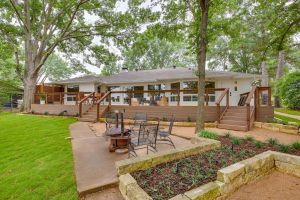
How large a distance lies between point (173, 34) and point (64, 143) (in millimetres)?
7503

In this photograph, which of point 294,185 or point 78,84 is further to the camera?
point 78,84

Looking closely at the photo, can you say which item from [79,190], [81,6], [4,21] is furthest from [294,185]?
[4,21]

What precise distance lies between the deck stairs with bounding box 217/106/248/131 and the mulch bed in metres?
3.08

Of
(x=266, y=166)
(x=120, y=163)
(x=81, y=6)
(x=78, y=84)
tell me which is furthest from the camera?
(x=78, y=84)

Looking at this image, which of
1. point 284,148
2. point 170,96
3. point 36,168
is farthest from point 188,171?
point 170,96

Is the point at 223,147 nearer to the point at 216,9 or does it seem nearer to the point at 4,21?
the point at 216,9

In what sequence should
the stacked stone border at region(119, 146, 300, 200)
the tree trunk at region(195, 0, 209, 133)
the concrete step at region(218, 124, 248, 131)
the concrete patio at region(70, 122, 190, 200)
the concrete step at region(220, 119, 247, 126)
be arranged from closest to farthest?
1. the stacked stone border at region(119, 146, 300, 200)
2. the concrete patio at region(70, 122, 190, 200)
3. the tree trunk at region(195, 0, 209, 133)
4. the concrete step at region(218, 124, 248, 131)
5. the concrete step at region(220, 119, 247, 126)

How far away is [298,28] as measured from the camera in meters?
7.85

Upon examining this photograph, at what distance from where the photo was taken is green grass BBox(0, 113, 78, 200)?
3328 millimetres

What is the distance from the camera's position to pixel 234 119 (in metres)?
8.41

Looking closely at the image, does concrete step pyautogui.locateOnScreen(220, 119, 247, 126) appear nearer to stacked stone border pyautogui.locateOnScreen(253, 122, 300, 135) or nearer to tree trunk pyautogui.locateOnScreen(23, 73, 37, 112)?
stacked stone border pyautogui.locateOnScreen(253, 122, 300, 135)

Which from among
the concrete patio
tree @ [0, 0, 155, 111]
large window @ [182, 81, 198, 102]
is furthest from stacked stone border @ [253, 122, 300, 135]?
tree @ [0, 0, 155, 111]

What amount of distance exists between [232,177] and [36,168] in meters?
4.34

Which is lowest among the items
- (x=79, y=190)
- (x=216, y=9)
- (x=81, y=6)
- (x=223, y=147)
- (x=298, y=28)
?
(x=79, y=190)
